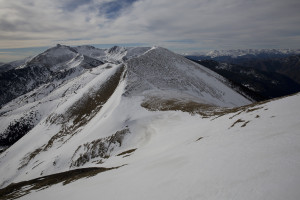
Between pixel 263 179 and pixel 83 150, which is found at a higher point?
pixel 263 179

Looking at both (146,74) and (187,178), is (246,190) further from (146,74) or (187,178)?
Answer: (146,74)

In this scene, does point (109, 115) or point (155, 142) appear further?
point (109, 115)

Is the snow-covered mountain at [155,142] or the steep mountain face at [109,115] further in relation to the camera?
the steep mountain face at [109,115]

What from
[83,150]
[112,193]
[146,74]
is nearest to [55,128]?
[83,150]

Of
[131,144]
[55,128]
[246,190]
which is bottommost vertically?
[55,128]

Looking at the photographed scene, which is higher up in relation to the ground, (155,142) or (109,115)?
(109,115)

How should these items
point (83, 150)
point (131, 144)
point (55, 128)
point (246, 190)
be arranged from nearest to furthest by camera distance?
point (246, 190) < point (131, 144) < point (83, 150) < point (55, 128)

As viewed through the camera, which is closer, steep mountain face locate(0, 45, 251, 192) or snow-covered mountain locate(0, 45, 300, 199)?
snow-covered mountain locate(0, 45, 300, 199)

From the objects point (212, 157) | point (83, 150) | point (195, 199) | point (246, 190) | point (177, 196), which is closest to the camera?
point (246, 190)
